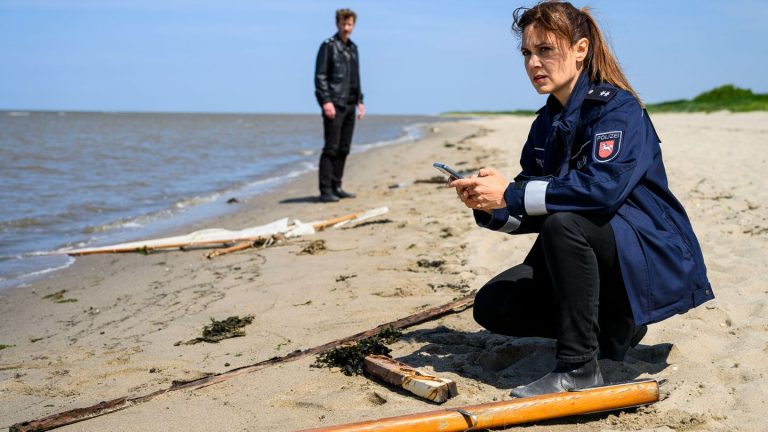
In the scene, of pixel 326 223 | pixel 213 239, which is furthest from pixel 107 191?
pixel 326 223

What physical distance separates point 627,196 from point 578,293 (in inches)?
15.6

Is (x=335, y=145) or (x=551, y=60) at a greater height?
(x=551, y=60)

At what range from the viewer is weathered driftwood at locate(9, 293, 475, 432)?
2.84 meters

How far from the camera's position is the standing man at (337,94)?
9008 mm

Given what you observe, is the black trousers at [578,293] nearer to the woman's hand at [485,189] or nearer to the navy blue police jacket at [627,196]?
the navy blue police jacket at [627,196]

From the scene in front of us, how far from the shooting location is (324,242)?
6.38 metres

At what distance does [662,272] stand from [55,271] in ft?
17.8

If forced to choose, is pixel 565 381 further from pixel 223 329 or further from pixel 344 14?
pixel 344 14

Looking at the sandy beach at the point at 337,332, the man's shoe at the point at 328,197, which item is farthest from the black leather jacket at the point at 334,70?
the sandy beach at the point at 337,332

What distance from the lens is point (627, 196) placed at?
2.73 m

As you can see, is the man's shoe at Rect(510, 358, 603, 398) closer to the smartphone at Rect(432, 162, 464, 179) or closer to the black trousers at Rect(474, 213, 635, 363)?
the black trousers at Rect(474, 213, 635, 363)

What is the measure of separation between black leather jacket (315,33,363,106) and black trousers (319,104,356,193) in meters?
0.19

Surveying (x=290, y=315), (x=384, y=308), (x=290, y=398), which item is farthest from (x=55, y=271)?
(x=290, y=398)

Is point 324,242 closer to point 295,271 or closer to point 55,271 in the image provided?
point 295,271
